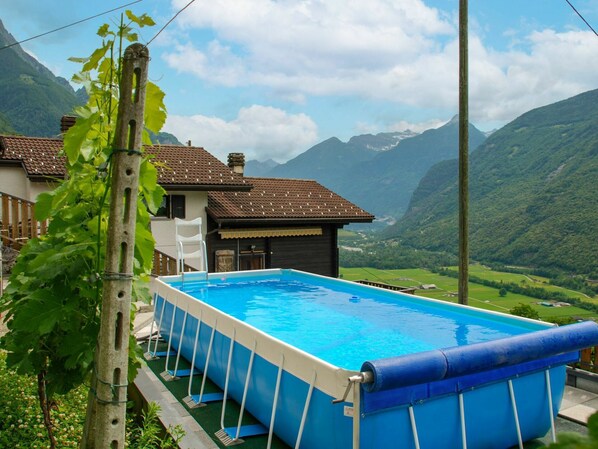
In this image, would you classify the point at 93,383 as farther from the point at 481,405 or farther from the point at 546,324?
the point at 546,324

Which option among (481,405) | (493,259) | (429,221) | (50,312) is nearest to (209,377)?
(481,405)

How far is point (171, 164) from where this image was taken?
1484 centimetres

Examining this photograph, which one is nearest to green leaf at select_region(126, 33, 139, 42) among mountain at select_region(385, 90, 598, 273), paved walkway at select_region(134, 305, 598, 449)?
paved walkway at select_region(134, 305, 598, 449)

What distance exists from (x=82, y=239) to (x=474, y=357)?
8.67 feet

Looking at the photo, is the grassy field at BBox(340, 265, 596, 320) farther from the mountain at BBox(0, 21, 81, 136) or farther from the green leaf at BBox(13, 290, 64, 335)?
the mountain at BBox(0, 21, 81, 136)

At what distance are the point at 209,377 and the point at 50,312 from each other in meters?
3.64

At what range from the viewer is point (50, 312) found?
238 centimetres

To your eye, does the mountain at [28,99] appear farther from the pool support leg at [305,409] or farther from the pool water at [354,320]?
the pool support leg at [305,409]

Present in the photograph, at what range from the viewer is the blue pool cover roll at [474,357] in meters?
3.08

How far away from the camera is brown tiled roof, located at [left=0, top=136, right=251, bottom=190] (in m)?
12.7

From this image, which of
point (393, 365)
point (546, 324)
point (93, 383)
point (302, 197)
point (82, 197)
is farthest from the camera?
point (302, 197)

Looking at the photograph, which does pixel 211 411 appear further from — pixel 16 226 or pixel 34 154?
pixel 34 154

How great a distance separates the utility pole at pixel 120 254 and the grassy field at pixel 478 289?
2543 centimetres

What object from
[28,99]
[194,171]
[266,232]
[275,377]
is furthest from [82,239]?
[28,99]
